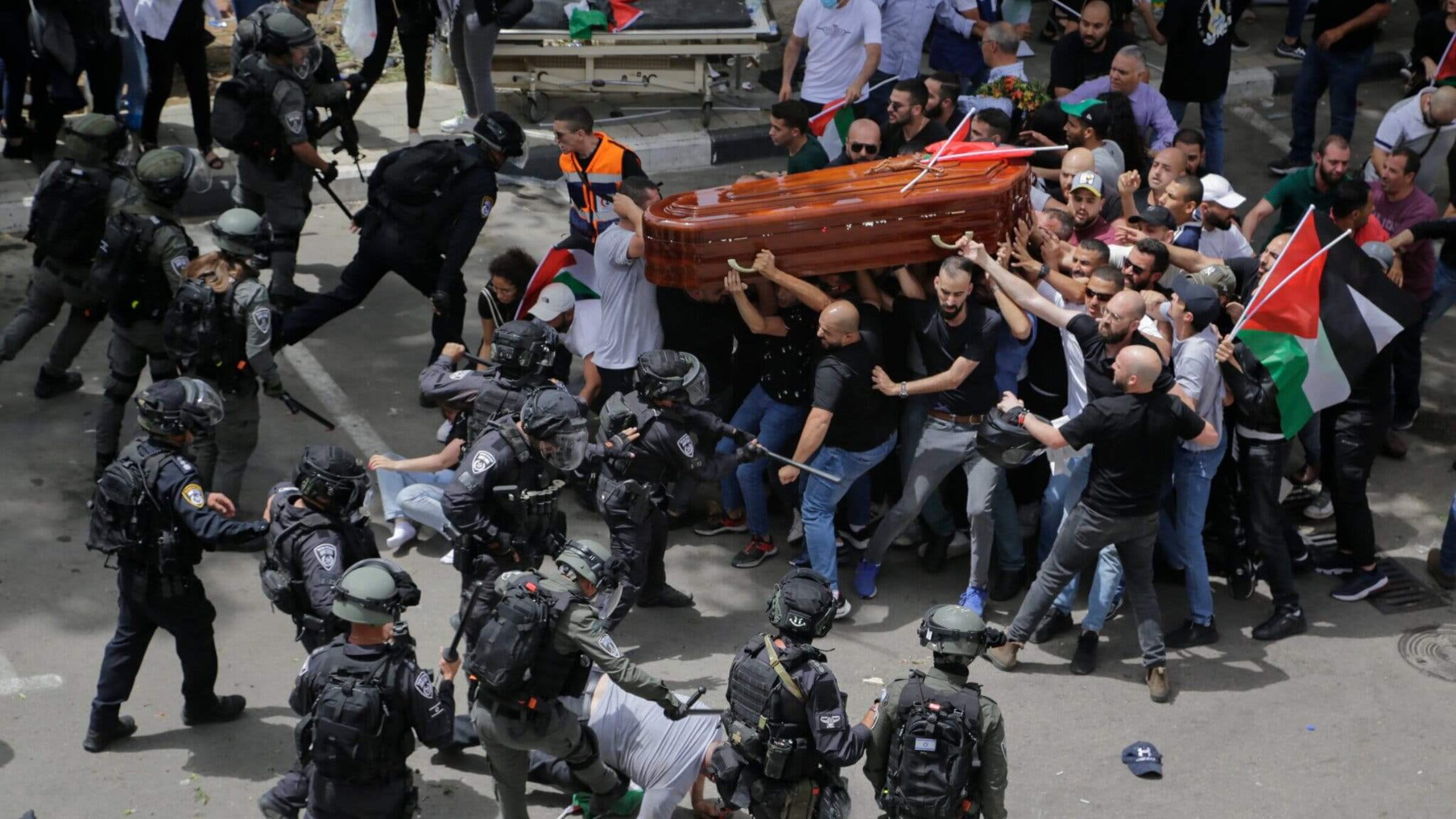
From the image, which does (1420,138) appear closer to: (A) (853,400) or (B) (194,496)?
(A) (853,400)

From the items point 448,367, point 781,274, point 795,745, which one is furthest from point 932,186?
point 795,745

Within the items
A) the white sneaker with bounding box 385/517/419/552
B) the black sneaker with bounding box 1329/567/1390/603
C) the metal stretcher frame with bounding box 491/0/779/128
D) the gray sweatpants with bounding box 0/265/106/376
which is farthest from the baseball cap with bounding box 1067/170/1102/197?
the gray sweatpants with bounding box 0/265/106/376

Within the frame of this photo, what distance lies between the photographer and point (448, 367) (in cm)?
742

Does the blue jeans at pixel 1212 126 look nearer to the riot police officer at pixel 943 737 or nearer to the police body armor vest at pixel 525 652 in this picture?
the riot police officer at pixel 943 737

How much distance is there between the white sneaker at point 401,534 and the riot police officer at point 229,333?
82cm

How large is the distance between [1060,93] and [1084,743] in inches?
193

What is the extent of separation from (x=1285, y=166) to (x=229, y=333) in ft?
27.2

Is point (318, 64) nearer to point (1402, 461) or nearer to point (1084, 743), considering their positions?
point (1084, 743)

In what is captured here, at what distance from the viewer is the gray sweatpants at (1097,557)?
6.95 metres

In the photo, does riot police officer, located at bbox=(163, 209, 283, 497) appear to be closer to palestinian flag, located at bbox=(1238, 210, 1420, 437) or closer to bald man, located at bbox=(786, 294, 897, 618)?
bald man, located at bbox=(786, 294, 897, 618)

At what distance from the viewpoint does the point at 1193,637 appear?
7.59 metres

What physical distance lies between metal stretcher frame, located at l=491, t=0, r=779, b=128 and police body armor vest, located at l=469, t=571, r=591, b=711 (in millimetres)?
7172

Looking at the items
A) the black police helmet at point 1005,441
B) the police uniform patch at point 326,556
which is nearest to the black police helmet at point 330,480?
the police uniform patch at point 326,556

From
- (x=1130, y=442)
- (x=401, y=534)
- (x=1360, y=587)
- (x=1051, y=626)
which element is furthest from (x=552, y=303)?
(x=1360, y=587)
